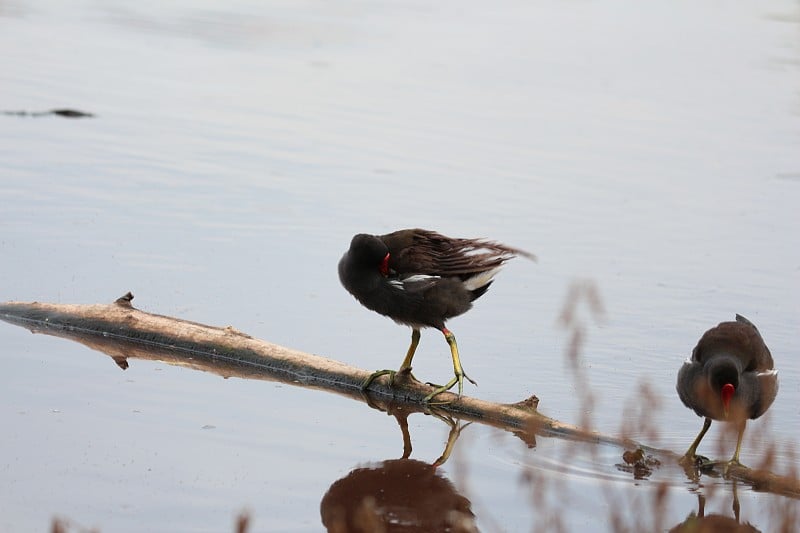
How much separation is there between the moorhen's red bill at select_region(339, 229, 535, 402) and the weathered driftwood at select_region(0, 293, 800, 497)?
110 mm

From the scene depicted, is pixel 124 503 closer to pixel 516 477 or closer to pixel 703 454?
pixel 516 477

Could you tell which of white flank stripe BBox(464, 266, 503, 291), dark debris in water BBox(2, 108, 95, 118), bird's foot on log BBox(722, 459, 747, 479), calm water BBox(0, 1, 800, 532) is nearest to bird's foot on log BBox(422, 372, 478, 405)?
calm water BBox(0, 1, 800, 532)

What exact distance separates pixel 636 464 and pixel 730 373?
58cm

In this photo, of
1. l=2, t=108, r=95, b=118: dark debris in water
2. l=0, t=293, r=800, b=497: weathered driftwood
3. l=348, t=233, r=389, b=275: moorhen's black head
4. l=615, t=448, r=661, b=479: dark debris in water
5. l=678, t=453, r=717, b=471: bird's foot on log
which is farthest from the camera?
l=2, t=108, r=95, b=118: dark debris in water

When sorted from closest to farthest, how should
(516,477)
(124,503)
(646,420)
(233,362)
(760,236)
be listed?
(646,420), (124,503), (516,477), (233,362), (760,236)

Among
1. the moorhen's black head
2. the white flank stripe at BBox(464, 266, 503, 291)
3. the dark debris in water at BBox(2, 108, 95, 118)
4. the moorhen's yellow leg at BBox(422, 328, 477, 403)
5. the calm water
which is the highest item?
the moorhen's black head

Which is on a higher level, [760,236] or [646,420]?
[646,420]

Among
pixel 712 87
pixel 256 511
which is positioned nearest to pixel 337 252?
pixel 256 511

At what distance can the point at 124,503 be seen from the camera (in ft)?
17.5

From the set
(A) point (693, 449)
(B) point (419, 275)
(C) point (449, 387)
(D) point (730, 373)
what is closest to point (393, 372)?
(C) point (449, 387)

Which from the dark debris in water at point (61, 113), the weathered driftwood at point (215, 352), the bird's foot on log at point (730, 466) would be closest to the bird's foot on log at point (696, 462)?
the bird's foot on log at point (730, 466)

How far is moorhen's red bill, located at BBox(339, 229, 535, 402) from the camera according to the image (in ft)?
22.4

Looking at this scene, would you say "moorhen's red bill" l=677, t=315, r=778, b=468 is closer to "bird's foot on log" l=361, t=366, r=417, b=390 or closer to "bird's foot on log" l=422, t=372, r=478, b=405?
"bird's foot on log" l=422, t=372, r=478, b=405

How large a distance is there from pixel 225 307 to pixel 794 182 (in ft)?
22.2
